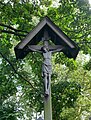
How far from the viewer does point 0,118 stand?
10.9 m

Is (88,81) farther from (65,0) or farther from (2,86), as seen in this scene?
(65,0)

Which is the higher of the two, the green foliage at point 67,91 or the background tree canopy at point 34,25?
the background tree canopy at point 34,25

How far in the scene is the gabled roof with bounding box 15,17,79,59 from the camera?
5453 millimetres

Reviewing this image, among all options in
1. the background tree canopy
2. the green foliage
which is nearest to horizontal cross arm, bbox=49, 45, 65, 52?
the background tree canopy

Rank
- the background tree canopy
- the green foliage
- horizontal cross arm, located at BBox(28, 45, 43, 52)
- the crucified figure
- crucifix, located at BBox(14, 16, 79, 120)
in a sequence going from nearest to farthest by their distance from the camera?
the crucified figure, crucifix, located at BBox(14, 16, 79, 120), horizontal cross arm, located at BBox(28, 45, 43, 52), the background tree canopy, the green foliage

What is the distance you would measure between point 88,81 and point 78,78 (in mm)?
817

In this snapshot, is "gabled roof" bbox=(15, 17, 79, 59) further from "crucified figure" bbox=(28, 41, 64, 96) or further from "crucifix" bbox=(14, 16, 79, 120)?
"crucified figure" bbox=(28, 41, 64, 96)

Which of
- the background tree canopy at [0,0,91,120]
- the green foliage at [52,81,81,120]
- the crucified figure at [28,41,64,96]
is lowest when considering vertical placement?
the crucified figure at [28,41,64,96]

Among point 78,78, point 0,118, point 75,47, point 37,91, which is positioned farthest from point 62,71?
point 75,47

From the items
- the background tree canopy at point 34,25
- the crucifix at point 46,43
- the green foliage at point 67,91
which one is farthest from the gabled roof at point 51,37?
the green foliage at point 67,91

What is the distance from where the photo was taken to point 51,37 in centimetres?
570

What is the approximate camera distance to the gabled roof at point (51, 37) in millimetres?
5453

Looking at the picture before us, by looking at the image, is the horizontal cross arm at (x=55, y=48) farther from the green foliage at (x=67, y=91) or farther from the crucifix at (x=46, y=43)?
the green foliage at (x=67, y=91)

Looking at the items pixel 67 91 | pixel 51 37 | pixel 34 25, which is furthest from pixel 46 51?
pixel 67 91
